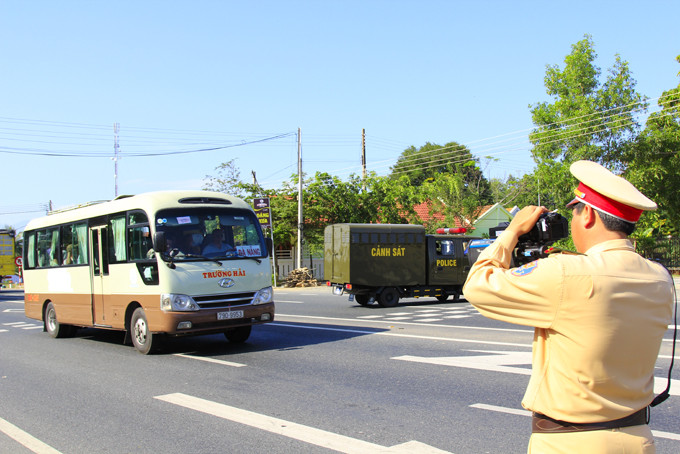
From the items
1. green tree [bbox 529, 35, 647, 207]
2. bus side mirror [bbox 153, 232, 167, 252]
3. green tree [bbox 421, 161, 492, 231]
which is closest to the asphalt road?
bus side mirror [bbox 153, 232, 167, 252]

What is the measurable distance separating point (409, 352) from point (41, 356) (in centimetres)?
645

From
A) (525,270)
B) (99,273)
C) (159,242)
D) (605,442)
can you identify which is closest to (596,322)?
(525,270)

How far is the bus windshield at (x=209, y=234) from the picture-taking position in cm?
1056

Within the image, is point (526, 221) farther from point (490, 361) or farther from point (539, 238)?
point (490, 361)

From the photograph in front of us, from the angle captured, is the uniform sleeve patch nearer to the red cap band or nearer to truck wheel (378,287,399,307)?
the red cap band

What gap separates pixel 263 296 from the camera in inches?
434

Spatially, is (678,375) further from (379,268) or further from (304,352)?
(379,268)

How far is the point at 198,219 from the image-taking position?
35.7ft

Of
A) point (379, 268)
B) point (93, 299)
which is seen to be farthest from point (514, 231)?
point (379, 268)

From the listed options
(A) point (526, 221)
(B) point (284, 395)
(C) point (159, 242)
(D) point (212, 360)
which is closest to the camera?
(A) point (526, 221)

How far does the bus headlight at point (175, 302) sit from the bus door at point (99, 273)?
2238 millimetres

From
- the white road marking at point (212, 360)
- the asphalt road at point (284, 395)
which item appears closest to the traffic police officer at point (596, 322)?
the asphalt road at point (284, 395)

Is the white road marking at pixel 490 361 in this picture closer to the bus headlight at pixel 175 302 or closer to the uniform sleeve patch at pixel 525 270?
the bus headlight at pixel 175 302

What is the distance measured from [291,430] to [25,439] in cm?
245
